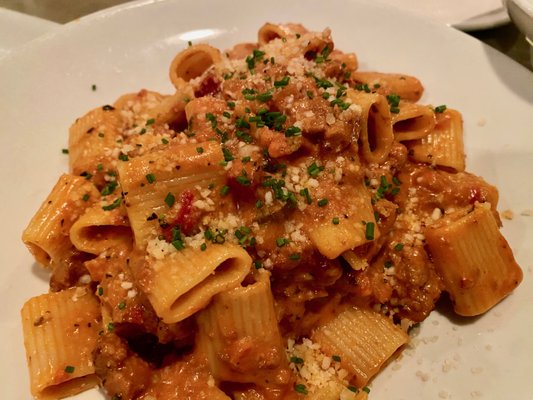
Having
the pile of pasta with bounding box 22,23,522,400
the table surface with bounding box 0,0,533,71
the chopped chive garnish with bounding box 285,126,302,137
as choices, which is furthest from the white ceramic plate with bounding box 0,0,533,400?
the chopped chive garnish with bounding box 285,126,302,137

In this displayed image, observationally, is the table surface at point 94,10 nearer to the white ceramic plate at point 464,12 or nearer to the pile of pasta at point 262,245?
the white ceramic plate at point 464,12

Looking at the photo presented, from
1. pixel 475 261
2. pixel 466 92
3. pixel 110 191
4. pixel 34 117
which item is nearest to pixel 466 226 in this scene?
pixel 475 261

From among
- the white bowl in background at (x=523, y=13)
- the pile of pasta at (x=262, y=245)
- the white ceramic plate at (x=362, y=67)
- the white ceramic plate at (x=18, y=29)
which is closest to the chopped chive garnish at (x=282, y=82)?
the pile of pasta at (x=262, y=245)

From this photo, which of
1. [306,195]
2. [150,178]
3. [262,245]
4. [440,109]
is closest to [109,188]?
[150,178]

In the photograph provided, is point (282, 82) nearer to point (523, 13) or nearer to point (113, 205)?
point (113, 205)

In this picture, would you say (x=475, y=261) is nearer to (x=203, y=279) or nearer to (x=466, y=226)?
(x=466, y=226)

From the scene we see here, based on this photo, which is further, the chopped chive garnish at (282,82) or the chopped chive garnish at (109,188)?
the chopped chive garnish at (109,188)
